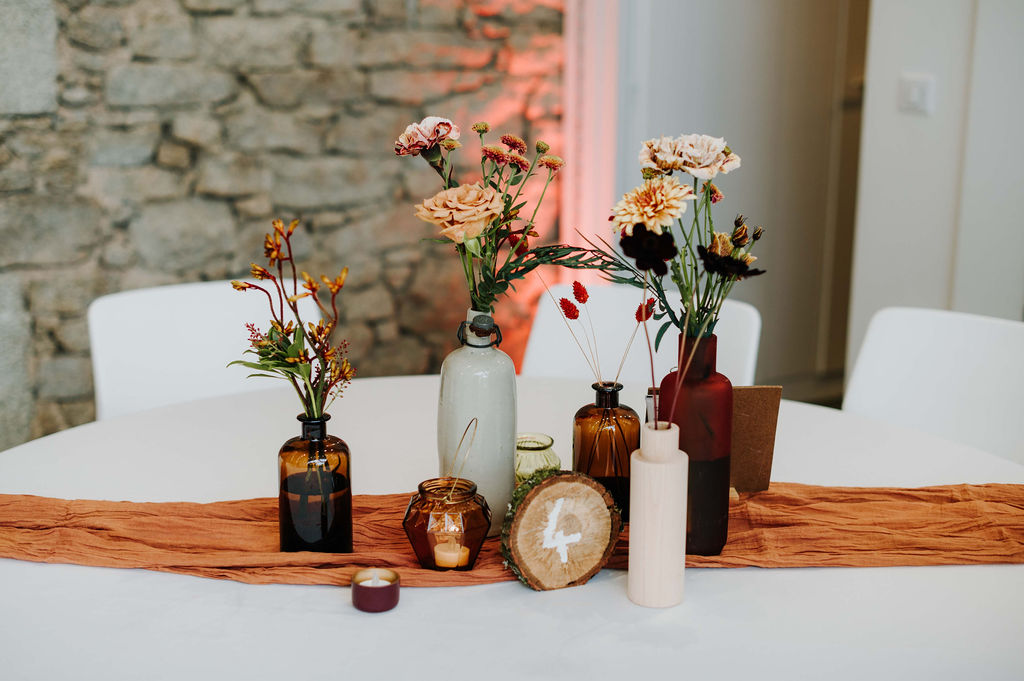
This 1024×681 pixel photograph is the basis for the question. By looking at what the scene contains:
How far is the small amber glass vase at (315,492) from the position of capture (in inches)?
37.9

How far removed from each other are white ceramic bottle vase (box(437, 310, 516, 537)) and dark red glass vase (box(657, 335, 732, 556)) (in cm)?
17

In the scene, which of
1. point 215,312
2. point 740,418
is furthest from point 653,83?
point 740,418

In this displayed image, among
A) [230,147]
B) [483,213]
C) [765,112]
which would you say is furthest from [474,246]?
[765,112]

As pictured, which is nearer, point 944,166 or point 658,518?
point 658,518

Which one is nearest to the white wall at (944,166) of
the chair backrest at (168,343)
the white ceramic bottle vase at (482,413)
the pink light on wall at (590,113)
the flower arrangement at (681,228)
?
the pink light on wall at (590,113)

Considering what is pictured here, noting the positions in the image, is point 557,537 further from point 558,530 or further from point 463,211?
point 463,211

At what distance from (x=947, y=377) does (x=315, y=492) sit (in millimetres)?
1131

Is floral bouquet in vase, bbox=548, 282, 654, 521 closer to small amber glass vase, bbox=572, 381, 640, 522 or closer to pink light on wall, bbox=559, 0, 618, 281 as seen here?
small amber glass vase, bbox=572, 381, 640, 522

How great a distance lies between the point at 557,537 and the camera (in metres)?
0.93

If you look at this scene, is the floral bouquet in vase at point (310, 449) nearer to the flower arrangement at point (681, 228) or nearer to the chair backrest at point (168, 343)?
the flower arrangement at point (681, 228)

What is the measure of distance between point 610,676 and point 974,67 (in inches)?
103

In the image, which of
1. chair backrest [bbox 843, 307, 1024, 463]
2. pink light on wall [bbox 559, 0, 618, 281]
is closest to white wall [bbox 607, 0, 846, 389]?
pink light on wall [bbox 559, 0, 618, 281]

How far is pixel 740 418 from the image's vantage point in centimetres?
110

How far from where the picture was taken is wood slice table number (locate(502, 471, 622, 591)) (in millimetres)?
920
